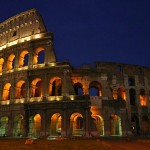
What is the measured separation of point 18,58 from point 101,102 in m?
13.9

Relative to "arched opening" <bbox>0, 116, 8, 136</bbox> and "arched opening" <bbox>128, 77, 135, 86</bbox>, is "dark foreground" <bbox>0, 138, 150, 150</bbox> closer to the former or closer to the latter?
"arched opening" <bbox>0, 116, 8, 136</bbox>

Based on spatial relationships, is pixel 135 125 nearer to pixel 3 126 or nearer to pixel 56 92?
pixel 56 92

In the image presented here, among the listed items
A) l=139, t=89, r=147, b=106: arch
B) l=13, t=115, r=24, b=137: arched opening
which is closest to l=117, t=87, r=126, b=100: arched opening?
l=139, t=89, r=147, b=106: arch

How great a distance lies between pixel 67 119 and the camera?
27312 mm

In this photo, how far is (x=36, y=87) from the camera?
32.2 m

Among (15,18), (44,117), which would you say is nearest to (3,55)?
(15,18)

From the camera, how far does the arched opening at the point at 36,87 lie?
3073cm

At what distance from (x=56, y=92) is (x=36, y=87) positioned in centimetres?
305

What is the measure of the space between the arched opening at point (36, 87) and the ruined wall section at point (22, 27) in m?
7.37

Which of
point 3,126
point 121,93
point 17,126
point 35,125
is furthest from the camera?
point 121,93

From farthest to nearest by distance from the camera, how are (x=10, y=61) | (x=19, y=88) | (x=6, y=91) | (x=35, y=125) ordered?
(x=10, y=61) → (x=6, y=91) → (x=19, y=88) → (x=35, y=125)

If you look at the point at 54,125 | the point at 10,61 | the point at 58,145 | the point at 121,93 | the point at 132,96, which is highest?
the point at 10,61

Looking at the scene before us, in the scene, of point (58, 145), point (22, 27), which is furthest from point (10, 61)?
point (58, 145)

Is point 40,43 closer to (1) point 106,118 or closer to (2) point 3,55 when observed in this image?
(2) point 3,55
